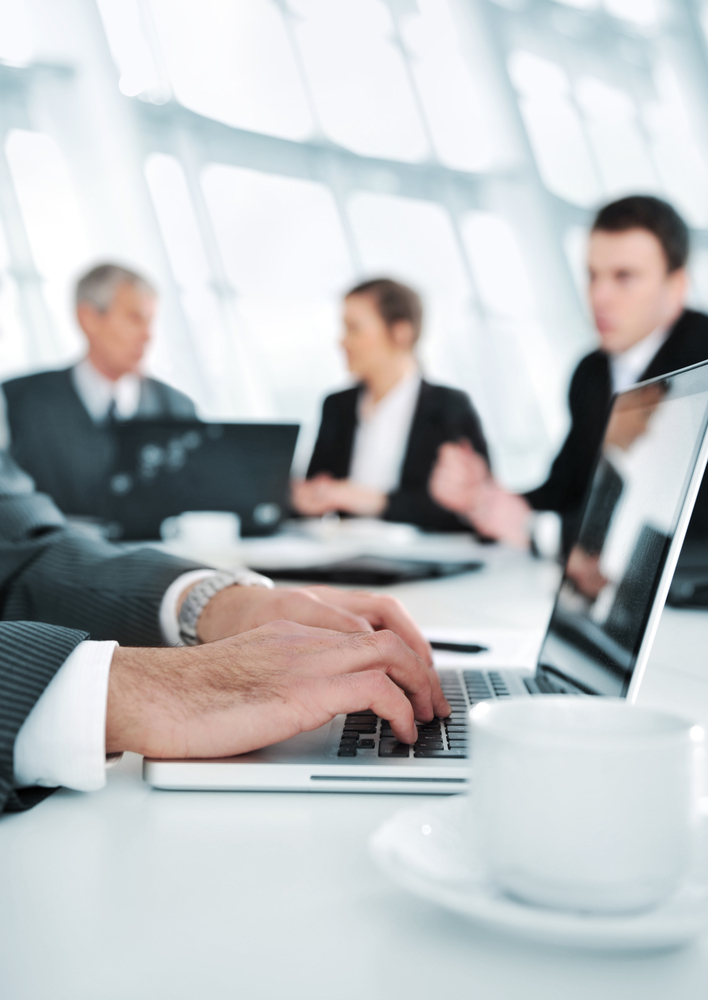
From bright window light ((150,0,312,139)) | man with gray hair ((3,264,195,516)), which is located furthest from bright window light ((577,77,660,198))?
man with gray hair ((3,264,195,516))

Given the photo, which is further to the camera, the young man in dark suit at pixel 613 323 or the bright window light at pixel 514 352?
the bright window light at pixel 514 352

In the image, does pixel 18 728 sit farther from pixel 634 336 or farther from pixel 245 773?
pixel 634 336

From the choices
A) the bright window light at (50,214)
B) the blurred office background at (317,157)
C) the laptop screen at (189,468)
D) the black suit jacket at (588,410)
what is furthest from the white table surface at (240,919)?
the bright window light at (50,214)

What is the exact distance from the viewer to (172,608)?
3.12ft

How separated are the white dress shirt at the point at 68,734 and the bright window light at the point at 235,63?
8.43 meters

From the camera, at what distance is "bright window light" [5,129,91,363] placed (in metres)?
7.88

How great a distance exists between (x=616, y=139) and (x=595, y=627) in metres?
10.2

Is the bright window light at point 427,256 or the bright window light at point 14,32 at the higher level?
the bright window light at point 14,32

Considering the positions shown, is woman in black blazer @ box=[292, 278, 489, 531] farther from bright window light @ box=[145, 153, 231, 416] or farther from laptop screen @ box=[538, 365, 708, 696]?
→ bright window light @ box=[145, 153, 231, 416]

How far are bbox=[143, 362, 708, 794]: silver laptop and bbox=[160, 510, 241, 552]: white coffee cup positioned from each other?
5.21ft

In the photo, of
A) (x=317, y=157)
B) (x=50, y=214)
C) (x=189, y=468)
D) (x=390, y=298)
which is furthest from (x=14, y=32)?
(x=189, y=468)

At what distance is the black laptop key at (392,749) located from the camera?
59cm

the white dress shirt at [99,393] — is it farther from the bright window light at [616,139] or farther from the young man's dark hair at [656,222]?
the bright window light at [616,139]

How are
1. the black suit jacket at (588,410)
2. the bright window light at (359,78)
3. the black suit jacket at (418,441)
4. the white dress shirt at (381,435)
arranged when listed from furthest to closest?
1. the bright window light at (359,78)
2. the white dress shirt at (381,435)
3. the black suit jacket at (418,441)
4. the black suit jacket at (588,410)
